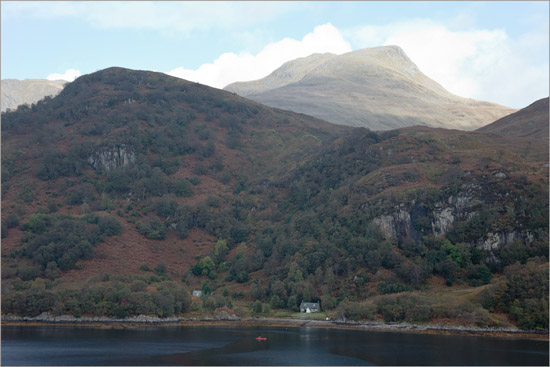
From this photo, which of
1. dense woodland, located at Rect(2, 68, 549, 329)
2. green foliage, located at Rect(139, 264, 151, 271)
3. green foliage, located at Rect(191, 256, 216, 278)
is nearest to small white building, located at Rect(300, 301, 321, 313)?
dense woodland, located at Rect(2, 68, 549, 329)

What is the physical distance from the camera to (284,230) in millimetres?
153625

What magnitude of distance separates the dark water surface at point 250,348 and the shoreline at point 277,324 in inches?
149

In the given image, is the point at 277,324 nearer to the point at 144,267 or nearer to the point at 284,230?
the point at 144,267

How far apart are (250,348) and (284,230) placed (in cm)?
6943

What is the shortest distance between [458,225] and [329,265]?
88.4 ft

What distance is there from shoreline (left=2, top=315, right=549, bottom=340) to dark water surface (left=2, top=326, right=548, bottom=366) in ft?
12.4

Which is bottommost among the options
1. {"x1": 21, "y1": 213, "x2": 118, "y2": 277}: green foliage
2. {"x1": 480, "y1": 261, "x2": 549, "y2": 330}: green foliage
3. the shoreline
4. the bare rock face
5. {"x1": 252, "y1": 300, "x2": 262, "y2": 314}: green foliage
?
the shoreline

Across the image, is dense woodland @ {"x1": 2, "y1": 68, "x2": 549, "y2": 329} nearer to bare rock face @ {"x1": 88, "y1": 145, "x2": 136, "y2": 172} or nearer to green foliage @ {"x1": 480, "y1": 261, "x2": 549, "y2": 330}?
green foliage @ {"x1": 480, "y1": 261, "x2": 549, "y2": 330}

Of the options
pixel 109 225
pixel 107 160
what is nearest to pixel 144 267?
pixel 109 225

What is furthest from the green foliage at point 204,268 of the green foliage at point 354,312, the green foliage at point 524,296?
the green foliage at point 524,296

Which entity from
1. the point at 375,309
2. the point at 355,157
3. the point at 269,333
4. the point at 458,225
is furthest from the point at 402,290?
the point at 355,157

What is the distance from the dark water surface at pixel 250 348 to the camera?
7344 centimetres

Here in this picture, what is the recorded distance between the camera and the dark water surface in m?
73.4

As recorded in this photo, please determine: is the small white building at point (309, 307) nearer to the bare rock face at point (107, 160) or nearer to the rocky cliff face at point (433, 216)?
the rocky cliff face at point (433, 216)
